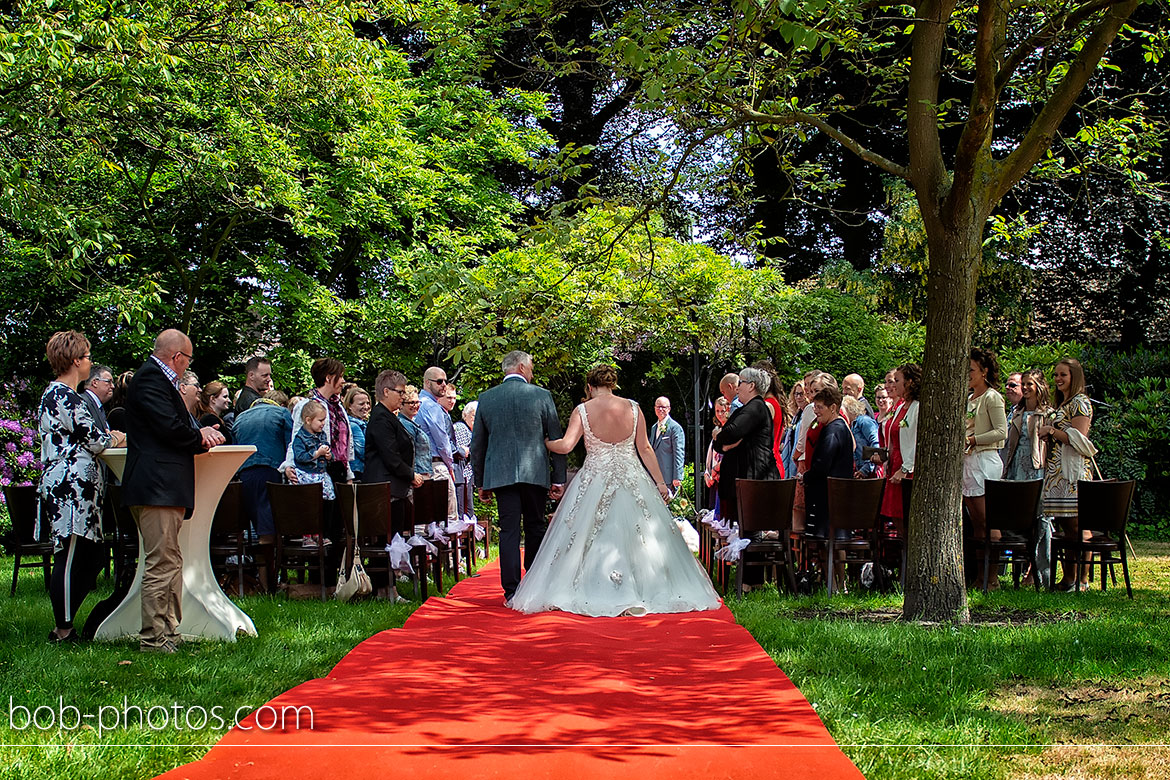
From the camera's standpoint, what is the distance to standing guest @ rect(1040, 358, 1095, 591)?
32.0 feet

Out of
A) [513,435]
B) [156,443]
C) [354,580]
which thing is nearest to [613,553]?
[513,435]

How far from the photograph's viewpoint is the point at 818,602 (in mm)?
8773

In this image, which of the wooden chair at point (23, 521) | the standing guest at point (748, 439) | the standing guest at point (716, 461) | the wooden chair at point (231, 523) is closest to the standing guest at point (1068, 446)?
the standing guest at point (748, 439)

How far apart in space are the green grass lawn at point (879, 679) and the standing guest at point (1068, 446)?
1197 millimetres

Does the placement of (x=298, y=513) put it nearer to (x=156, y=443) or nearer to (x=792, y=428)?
(x=156, y=443)

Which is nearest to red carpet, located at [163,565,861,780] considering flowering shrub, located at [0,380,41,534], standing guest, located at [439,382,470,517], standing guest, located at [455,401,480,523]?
standing guest, located at [439,382,470,517]

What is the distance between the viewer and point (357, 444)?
10820 mm

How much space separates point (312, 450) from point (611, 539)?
294 cm

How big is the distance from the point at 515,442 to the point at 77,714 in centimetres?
475

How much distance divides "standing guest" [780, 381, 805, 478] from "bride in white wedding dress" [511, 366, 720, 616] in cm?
254

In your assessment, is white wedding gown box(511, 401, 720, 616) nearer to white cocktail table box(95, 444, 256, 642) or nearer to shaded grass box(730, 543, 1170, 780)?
shaded grass box(730, 543, 1170, 780)

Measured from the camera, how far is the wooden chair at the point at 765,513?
932 centimetres

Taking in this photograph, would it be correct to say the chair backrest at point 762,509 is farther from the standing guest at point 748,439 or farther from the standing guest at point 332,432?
the standing guest at point 332,432

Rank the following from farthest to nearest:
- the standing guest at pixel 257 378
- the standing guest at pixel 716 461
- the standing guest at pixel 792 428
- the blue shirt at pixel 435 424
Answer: the blue shirt at pixel 435 424, the standing guest at pixel 792 428, the standing guest at pixel 716 461, the standing guest at pixel 257 378
